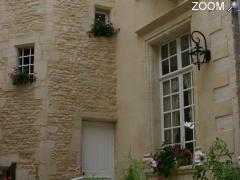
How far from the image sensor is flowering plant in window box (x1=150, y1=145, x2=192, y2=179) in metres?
6.07

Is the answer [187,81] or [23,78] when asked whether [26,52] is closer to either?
[23,78]

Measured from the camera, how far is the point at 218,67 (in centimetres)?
552

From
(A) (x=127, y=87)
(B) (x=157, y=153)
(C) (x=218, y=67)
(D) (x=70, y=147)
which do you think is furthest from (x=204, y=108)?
(D) (x=70, y=147)

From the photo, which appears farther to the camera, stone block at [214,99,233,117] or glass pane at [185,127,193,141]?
glass pane at [185,127,193,141]

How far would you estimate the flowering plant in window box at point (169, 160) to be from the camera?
607 centimetres

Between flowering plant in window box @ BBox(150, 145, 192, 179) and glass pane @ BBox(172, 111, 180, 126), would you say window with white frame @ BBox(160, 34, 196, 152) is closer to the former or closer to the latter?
glass pane @ BBox(172, 111, 180, 126)

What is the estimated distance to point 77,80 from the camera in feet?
26.6

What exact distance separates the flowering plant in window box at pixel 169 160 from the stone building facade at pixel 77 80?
0.29 m

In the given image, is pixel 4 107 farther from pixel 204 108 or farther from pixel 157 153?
pixel 204 108

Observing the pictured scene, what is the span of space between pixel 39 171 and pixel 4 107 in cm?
139

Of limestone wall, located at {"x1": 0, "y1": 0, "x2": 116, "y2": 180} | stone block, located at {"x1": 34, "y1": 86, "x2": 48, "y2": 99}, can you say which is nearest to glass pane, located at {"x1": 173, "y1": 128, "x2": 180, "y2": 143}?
limestone wall, located at {"x1": 0, "y1": 0, "x2": 116, "y2": 180}

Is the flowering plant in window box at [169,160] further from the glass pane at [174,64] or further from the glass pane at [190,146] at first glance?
the glass pane at [174,64]

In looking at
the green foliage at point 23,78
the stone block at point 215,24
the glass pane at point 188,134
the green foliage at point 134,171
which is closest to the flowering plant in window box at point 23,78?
the green foliage at point 23,78

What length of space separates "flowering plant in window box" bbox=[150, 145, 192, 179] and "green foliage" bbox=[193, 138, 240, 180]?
0.71 meters
